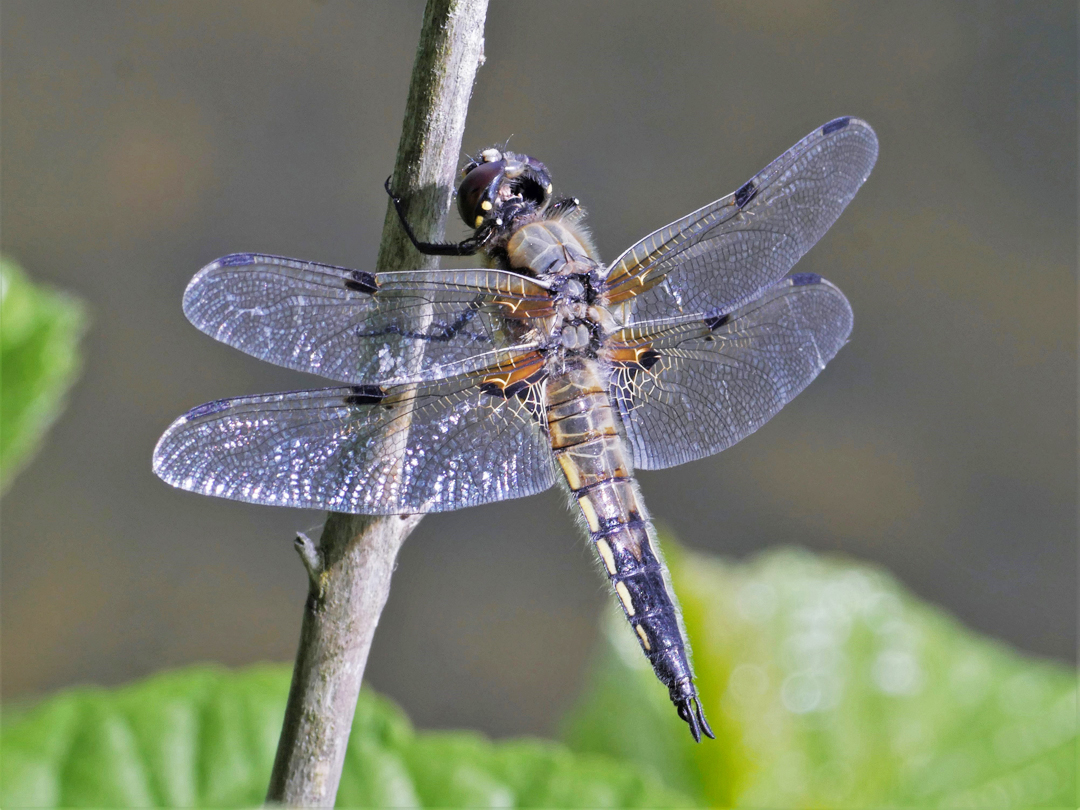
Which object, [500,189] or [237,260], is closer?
[237,260]

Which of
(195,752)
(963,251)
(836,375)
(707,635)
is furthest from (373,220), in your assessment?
(195,752)

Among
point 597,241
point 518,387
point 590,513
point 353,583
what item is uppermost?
point 597,241

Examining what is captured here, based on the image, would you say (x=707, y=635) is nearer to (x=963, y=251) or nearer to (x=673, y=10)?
(x=963, y=251)

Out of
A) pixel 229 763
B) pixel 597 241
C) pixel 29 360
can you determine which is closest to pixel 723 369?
pixel 229 763

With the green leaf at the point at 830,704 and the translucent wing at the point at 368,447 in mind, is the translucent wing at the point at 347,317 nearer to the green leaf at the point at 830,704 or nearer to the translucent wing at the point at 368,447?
the translucent wing at the point at 368,447

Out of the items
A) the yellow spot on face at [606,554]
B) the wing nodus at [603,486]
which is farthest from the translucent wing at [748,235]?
the yellow spot on face at [606,554]

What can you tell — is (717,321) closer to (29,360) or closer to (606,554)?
(606,554)
